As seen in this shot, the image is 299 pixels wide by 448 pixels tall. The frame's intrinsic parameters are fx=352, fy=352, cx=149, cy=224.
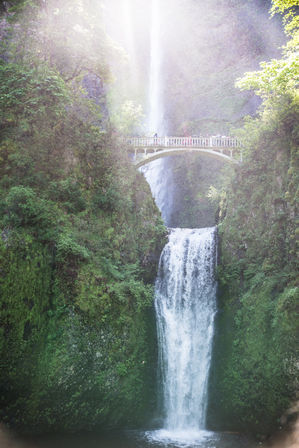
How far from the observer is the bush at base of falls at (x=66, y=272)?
10.4m

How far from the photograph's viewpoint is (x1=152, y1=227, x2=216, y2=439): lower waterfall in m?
13.4

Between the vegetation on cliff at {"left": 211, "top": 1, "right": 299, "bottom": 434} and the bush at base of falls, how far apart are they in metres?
3.25

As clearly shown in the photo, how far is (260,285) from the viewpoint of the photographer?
44.5 feet

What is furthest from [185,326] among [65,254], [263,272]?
[65,254]

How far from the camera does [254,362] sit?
12562 mm

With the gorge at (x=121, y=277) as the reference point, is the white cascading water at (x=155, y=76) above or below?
above

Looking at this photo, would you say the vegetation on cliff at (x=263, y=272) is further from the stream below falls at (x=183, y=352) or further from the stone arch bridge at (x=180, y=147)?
the stone arch bridge at (x=180, y=147)

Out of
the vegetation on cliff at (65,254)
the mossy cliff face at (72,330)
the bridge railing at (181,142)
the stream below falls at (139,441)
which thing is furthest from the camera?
the bridge railing at (181,142)

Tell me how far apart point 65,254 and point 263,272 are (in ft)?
24.9

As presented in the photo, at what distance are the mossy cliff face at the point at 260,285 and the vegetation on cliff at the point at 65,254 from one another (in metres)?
3.10

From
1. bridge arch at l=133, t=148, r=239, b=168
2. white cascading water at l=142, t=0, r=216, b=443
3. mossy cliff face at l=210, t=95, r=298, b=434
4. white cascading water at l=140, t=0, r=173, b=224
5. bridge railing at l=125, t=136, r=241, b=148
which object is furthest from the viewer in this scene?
white cascading water at l=140, t=0, r=173, b=224

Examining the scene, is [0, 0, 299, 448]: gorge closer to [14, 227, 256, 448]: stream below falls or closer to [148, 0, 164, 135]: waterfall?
[14, 227, 256, 448]: stream below falls

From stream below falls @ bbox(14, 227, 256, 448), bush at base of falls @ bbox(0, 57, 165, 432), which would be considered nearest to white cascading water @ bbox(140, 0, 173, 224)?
stream below falls @ bbox(14, 227, 256, 448)

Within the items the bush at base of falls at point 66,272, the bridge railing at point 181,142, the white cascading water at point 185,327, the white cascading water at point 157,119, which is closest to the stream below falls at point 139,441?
the white cascading water at point 185,327
